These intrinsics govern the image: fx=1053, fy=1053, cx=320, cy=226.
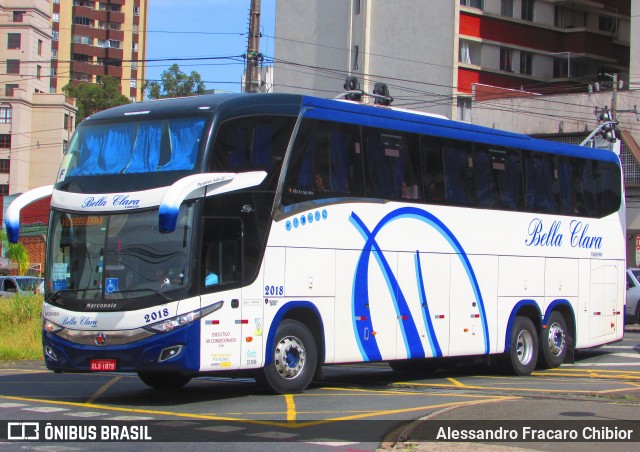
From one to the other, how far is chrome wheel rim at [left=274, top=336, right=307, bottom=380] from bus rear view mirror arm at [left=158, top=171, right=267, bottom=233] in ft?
7.72

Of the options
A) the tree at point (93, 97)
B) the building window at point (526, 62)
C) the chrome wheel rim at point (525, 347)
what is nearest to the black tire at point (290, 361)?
the chrome wheel rim at point (525, 347)

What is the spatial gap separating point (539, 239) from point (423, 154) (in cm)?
384

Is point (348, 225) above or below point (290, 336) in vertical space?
above

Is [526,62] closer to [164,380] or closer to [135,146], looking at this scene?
[164,380]

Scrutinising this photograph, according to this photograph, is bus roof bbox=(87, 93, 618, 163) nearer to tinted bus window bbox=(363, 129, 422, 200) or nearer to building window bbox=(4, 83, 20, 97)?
tinted bus window bbox=(363, 129, 422, 200)

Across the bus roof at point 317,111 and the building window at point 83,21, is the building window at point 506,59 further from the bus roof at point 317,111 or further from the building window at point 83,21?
the building window at point 83,21

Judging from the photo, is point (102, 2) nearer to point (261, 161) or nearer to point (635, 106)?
point (635, 106)

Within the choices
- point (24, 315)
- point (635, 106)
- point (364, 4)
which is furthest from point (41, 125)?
point (24, 315)

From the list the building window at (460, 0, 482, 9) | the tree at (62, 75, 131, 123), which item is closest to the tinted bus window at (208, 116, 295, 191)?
the building window at (460, 0, 482, 9)

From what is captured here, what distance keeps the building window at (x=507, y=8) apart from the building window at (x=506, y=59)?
6.69 ft

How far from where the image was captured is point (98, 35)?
127625 mm

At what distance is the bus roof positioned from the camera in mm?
14474

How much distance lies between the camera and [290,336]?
49.4ft

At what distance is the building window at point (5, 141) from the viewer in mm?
88938
